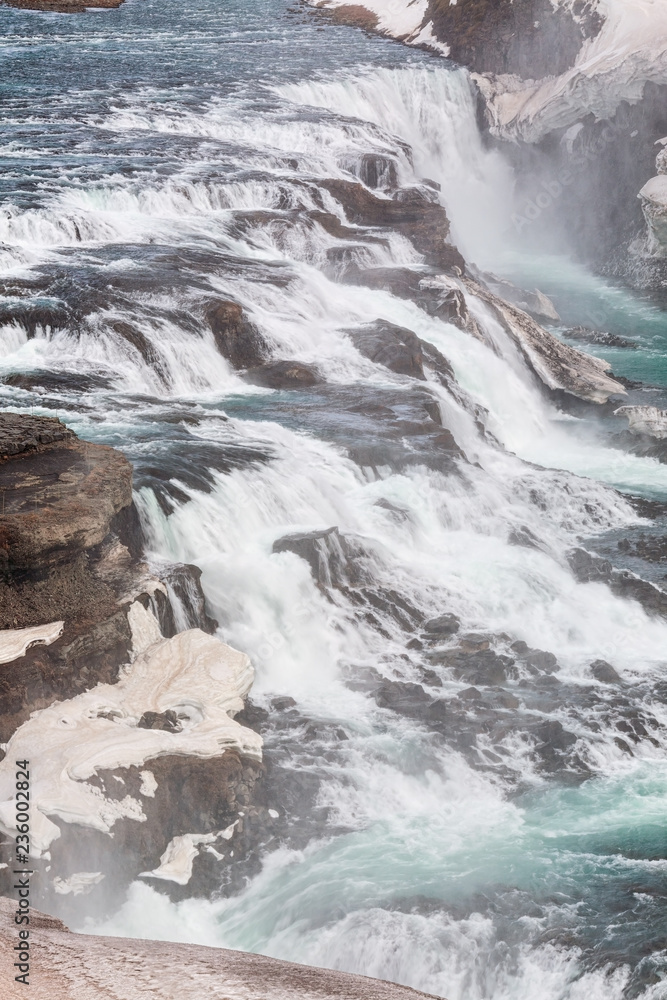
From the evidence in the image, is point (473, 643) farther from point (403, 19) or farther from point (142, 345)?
point (403, 19)

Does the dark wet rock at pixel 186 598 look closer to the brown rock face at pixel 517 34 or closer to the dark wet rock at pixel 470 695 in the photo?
the dark wet rock at pixel 470 695

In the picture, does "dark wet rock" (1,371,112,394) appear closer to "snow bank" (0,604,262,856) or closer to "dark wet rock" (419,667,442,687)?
"snow bank" (0,604,262,856)

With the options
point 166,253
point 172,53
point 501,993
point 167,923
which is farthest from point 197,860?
point 172,53

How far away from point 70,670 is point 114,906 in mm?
2243

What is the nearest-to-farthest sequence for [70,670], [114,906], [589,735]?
[114,906], [70,670], [589,735]

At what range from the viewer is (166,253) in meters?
21.2

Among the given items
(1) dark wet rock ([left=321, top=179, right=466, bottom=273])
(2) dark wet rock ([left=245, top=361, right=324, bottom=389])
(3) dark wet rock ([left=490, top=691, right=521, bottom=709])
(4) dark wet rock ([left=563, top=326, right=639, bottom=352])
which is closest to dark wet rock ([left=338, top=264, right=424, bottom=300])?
(1) dark wet rock ([left=321, top=179, right=466, bottom=273])

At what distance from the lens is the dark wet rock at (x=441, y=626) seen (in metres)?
13.4

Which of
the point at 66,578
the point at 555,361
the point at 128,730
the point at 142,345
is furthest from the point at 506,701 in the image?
the point at 555,361

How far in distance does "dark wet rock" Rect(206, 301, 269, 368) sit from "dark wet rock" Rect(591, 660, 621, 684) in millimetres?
8457

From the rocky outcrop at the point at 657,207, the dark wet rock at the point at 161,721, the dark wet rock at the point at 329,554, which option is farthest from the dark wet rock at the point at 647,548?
the rocky outcrop at the point at 657,207

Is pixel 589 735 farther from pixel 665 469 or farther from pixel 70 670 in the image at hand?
pixel 665 469

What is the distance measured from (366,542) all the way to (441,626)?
1.57 m

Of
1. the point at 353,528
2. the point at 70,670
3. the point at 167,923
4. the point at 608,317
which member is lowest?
the point at 167,923
